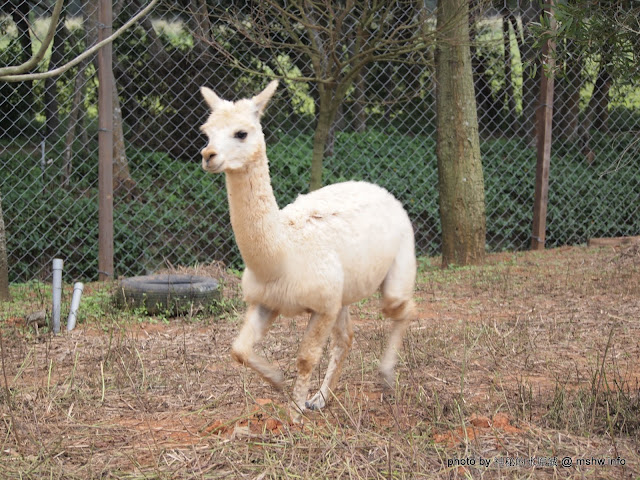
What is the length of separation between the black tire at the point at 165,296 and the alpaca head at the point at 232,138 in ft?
9.19

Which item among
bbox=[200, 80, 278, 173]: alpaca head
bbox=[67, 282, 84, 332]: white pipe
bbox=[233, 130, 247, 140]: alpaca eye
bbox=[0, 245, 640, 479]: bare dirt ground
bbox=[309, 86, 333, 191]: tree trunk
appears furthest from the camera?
bbox=[309, 86, 333, 191]: tree trunk

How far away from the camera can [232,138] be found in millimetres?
3422

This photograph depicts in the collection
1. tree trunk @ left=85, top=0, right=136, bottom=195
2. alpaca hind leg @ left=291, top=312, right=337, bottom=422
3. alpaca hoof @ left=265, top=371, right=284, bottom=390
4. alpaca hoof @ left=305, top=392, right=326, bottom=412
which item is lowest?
alpaca hoof @ left=305, top=392, right=326, bottom=412

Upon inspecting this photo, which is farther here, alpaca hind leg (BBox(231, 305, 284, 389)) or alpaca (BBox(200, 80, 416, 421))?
alpaca hind leg (BBox(231, 305, 284, 389))

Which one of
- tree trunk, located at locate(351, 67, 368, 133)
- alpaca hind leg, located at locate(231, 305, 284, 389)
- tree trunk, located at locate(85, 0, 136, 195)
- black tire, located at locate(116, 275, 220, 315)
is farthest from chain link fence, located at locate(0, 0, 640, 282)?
alpaca hind leg, located at locate(231, 305, 284, 389)

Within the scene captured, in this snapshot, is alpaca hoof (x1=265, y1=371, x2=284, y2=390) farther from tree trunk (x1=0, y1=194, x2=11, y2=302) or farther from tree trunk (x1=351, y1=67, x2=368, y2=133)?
tree trunk (x1=351, y1=67, x2=368, y2=133)

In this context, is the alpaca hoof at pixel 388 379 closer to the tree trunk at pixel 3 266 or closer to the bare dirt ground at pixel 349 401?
the bare dirt ground at pixel 349 401

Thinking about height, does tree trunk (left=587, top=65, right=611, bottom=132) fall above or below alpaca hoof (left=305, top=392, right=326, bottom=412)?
above

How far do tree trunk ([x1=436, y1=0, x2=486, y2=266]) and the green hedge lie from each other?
4.97 ft

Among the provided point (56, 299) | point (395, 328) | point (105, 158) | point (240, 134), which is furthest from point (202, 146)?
point (240, 134)

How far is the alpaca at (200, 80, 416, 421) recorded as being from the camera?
11.4ft

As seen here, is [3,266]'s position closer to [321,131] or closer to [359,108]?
[321,131]

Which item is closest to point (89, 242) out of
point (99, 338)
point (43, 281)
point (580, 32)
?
point (43, 281)

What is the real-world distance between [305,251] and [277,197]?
599 cm
